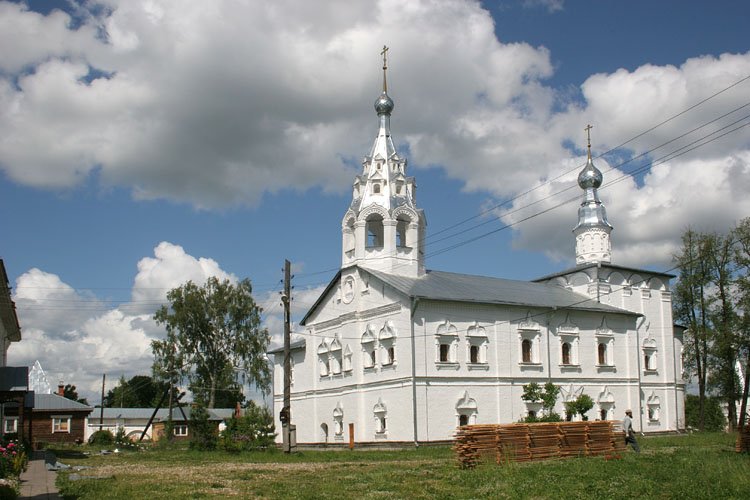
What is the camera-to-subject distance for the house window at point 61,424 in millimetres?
55228

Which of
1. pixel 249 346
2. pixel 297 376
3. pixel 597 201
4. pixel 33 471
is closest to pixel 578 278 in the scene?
pixel 597 201

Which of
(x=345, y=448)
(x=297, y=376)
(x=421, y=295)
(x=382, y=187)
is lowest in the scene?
(x=345, y=448)

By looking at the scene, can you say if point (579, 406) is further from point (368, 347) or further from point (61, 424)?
point (61, 424)

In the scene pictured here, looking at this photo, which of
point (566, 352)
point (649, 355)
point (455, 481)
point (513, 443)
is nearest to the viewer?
point (455, 481)

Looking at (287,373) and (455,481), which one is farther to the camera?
(287,373)

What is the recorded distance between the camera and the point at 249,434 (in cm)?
3309

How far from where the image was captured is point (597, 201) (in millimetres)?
47969

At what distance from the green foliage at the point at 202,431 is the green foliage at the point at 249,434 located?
8.36 feet

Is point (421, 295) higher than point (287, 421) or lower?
higher

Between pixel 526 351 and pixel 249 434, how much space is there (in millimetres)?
13988

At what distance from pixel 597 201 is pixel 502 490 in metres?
35.9

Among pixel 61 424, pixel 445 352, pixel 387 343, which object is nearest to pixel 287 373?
pixel 387 343

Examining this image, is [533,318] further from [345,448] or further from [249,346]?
[249,346]

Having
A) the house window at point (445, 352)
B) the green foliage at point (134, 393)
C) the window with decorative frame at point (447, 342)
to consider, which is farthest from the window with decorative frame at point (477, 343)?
the green foliage at point (134, 393)
